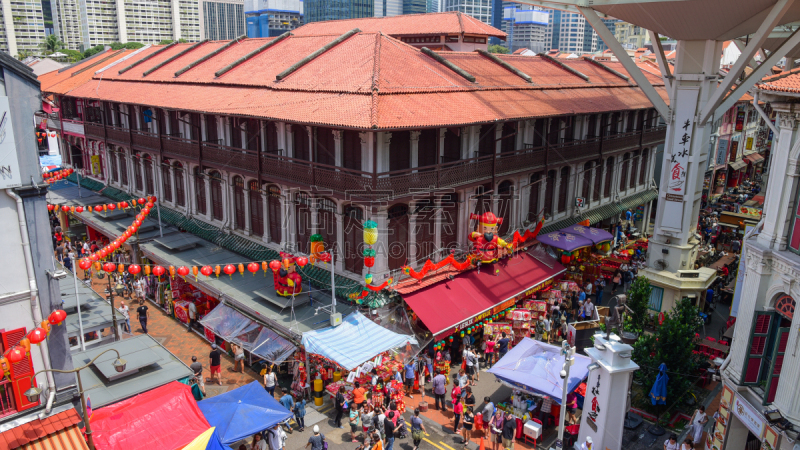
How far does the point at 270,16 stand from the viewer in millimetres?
185000

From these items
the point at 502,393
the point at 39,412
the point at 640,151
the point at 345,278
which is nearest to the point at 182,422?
the point at 39,412

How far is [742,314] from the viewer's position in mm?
16734

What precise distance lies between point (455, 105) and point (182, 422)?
16242mm

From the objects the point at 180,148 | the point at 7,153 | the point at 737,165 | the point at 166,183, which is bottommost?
the point at 737,165

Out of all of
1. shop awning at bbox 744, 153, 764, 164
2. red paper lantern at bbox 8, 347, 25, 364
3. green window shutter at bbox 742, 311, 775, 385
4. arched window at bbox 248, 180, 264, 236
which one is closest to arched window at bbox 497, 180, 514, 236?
arched window at bbox 248, 180, 264, 236

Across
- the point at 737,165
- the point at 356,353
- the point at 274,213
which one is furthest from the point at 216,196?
the point at 737,165

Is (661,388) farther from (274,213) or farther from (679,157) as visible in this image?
(274,213)

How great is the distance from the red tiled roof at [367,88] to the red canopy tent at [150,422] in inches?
426

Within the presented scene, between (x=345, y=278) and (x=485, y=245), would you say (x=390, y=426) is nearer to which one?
(x=345, y=278)

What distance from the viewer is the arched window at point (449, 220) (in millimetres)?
25281

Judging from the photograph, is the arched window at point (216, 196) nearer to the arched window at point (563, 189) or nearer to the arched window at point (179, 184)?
the arched window at point (179, 184)

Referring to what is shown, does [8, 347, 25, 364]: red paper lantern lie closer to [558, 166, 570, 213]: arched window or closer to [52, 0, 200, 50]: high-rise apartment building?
[558, 166, 570, 213]: arched window

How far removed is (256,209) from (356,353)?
11.3m

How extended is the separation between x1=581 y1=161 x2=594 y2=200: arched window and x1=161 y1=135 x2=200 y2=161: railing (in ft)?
76.2
